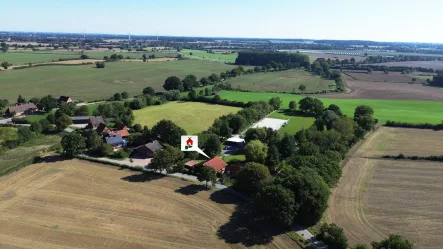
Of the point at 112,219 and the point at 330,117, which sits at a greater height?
the point at 330,117

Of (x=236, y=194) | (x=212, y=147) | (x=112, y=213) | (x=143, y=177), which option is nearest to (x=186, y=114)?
(x=212, y=147)

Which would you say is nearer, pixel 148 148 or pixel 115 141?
pixel 148 148

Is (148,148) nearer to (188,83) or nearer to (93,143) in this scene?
(93,143)

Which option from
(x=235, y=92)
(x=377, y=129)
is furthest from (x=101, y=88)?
(x=377, y=129)

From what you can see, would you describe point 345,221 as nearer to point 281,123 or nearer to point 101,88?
point 281,123

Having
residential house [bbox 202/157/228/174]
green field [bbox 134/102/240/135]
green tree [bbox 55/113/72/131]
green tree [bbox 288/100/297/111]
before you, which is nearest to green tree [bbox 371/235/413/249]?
residential house [bbox 202/157/228/174]

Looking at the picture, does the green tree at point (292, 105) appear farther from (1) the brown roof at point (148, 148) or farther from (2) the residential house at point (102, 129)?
(2) the residential house at point (102, 129)

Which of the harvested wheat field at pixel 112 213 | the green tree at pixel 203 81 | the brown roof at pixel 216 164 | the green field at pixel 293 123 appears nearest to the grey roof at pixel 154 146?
the harvested wheat field at pixel 112 213
